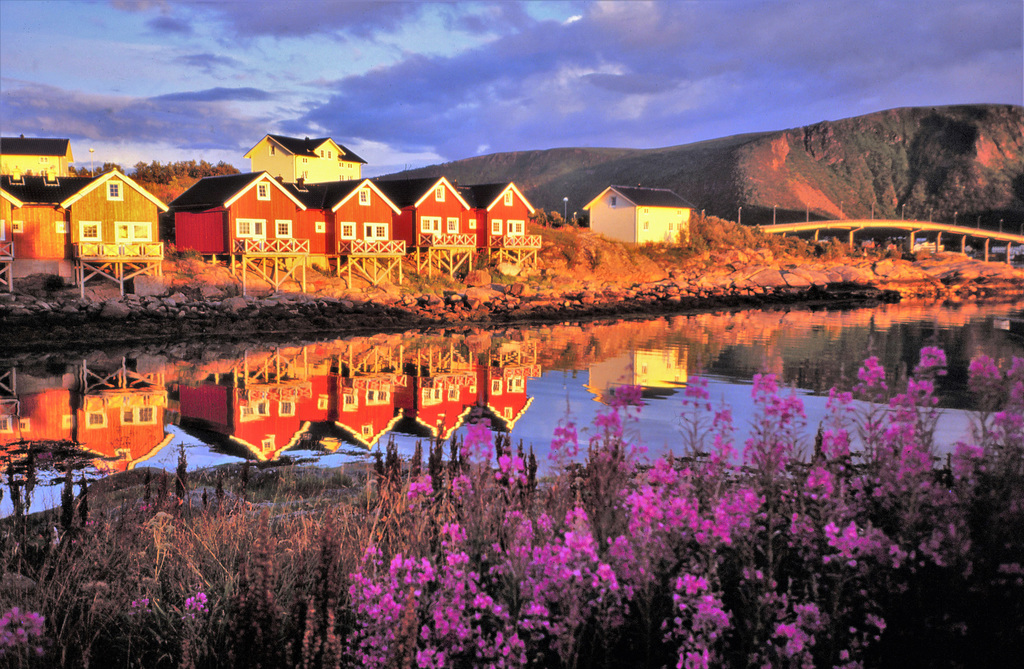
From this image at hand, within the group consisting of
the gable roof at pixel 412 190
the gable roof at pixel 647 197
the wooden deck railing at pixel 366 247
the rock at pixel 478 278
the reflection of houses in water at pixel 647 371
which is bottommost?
the reflection of houses in water at pixel 647 371

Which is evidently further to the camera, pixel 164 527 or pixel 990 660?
pixel 164 527

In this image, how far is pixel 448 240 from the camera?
55281mm

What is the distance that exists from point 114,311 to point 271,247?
1476 cm

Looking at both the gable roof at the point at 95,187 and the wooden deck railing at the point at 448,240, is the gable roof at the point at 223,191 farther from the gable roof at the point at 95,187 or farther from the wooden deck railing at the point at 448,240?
the wooden deck railing at the point at 448,240

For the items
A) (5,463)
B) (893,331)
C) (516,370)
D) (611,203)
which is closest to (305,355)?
(516,370)

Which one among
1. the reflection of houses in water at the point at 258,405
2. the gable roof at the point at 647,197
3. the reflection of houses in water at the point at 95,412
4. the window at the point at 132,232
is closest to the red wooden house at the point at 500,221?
the gable roof at the point at 647,197

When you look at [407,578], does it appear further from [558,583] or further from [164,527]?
[164,527]

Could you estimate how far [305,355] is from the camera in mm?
26422

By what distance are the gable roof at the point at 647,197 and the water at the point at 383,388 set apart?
43337 mm

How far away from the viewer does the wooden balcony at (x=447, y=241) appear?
53938 mm

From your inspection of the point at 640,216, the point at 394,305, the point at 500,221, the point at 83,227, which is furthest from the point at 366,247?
the point at 640,216

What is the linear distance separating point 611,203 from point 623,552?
253 feet

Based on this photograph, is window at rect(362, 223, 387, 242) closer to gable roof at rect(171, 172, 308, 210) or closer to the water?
gable roof at rect(171, 172, 308, 210)

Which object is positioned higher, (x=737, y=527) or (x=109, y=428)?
(x=737, y=527)
